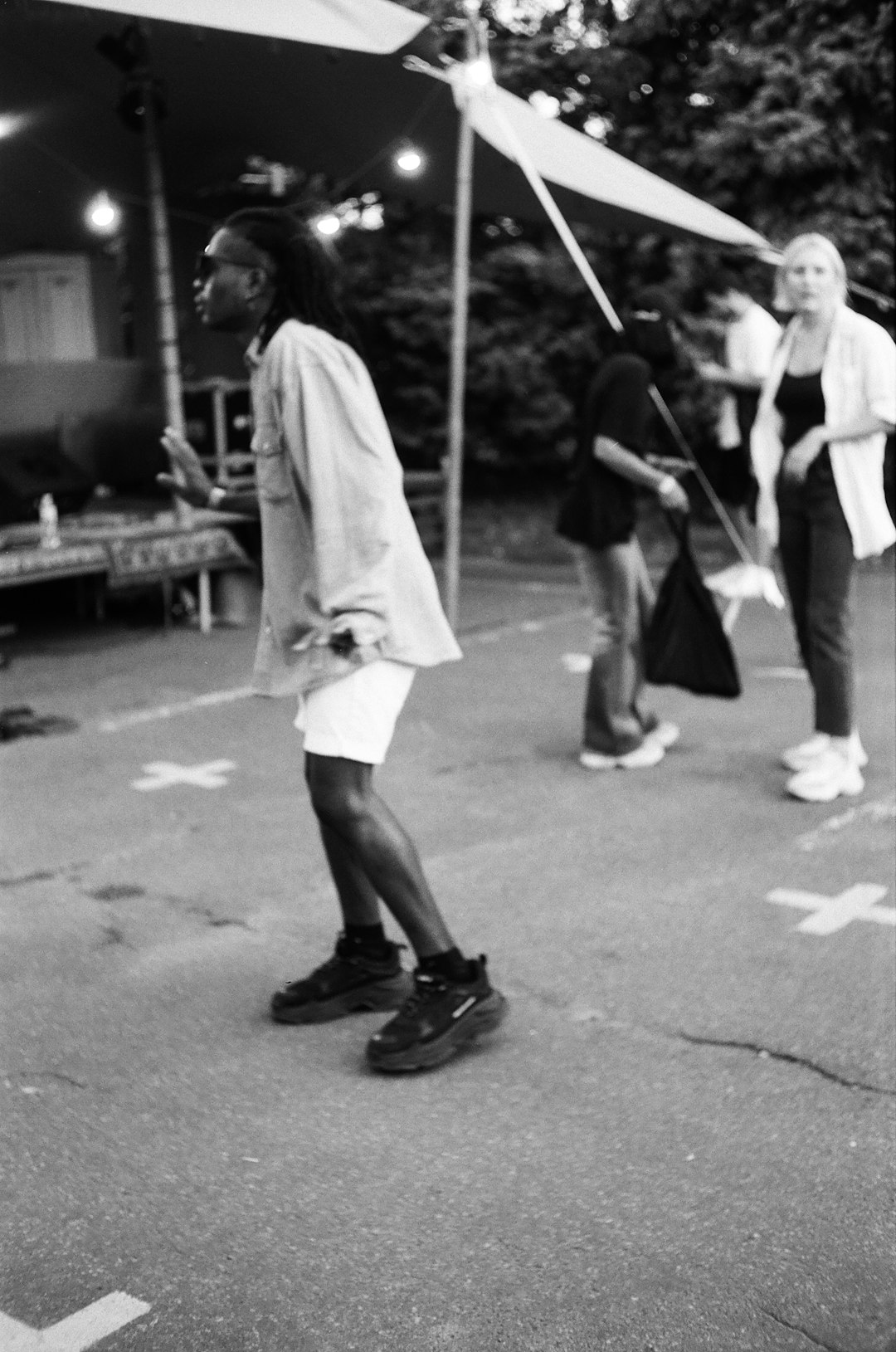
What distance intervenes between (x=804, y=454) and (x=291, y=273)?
2424 mm

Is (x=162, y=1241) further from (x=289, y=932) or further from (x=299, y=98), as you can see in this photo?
(x=299, y=98)

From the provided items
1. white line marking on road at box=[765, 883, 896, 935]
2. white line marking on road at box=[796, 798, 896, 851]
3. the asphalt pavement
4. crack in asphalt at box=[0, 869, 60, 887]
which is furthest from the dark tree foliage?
crack in asphalt at box=[0, 869, 60, 887]

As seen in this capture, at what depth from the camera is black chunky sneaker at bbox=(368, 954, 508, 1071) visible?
3.36 m

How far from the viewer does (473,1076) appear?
3.38 meters

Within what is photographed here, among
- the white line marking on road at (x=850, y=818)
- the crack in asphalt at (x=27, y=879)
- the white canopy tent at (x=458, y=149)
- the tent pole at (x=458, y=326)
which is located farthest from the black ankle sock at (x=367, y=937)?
the tent pole at (x=458, y=326)

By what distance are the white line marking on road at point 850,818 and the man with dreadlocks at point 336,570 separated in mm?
1784

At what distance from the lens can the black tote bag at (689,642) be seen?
223 inches

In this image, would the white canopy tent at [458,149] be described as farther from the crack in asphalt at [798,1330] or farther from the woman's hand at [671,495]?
the crack in asphalt at [798,1330]

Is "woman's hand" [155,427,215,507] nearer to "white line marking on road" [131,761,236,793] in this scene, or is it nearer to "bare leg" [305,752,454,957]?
"bare leg" [305,752,454,957]

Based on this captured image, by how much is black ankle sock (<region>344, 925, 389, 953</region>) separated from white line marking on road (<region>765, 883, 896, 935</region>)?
1.18 meters

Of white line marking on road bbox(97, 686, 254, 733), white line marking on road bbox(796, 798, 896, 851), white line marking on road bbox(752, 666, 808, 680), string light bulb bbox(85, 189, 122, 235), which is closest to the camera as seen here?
white line marking on road bbox(796, 798, 896, 851)

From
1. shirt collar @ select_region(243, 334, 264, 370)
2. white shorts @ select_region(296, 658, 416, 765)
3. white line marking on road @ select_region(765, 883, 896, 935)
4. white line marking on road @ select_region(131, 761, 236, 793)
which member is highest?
shirt collar @ select_region(243, 334, 264, 370)

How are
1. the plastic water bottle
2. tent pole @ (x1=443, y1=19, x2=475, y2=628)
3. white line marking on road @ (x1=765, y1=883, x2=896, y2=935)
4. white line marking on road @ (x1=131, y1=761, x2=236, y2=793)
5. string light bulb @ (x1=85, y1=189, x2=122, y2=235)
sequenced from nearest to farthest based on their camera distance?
1. white line marking on road @ (x1=765, y1=883, x2=896, y2=935)
2. white line marking on road @ (x1=131, y1=761, x2=236, y2=793)
3. tent pole @ (x1=443, y1=19, x2=475, y2=628)
4. the plastic water bottle
5. string light bulb @ (x1=85, y1=189, x2=122, y2=235)

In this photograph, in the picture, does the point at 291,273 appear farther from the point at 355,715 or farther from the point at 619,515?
the point at 619,515
